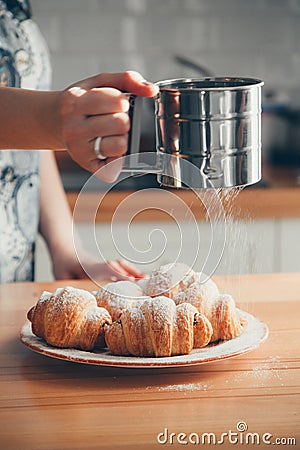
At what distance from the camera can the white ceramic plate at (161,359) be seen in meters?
0.92

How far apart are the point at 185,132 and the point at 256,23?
6.84ft

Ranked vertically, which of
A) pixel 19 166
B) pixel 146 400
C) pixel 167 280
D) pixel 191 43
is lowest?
pixel 146 400

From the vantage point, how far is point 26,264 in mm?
1696

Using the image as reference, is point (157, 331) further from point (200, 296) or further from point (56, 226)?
point (56, 226)

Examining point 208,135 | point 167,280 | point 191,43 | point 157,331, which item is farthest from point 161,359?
point 191,43

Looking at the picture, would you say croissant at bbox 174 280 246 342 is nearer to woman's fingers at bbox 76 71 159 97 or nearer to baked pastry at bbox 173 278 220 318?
baked pastry at bbox 173 278 220 318

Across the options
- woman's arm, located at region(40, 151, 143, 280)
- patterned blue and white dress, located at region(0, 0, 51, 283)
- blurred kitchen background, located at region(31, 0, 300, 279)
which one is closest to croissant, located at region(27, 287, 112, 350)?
woman's arm, located at region(40, 151, 143, 280)

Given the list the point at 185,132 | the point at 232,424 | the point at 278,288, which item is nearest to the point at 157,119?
the point at 185,132

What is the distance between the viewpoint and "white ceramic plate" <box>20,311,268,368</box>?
921mm

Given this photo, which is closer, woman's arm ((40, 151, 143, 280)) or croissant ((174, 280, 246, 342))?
croissant ((174, 280, 246, 342))

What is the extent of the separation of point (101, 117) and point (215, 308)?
0.97 feet

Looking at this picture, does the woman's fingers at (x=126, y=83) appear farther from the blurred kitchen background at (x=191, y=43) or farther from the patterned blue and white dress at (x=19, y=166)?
the blurred kitchen background at (x=191, y=43)

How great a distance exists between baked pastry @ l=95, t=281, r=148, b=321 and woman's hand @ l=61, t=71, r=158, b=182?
7.9 inches

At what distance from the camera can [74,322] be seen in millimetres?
975
